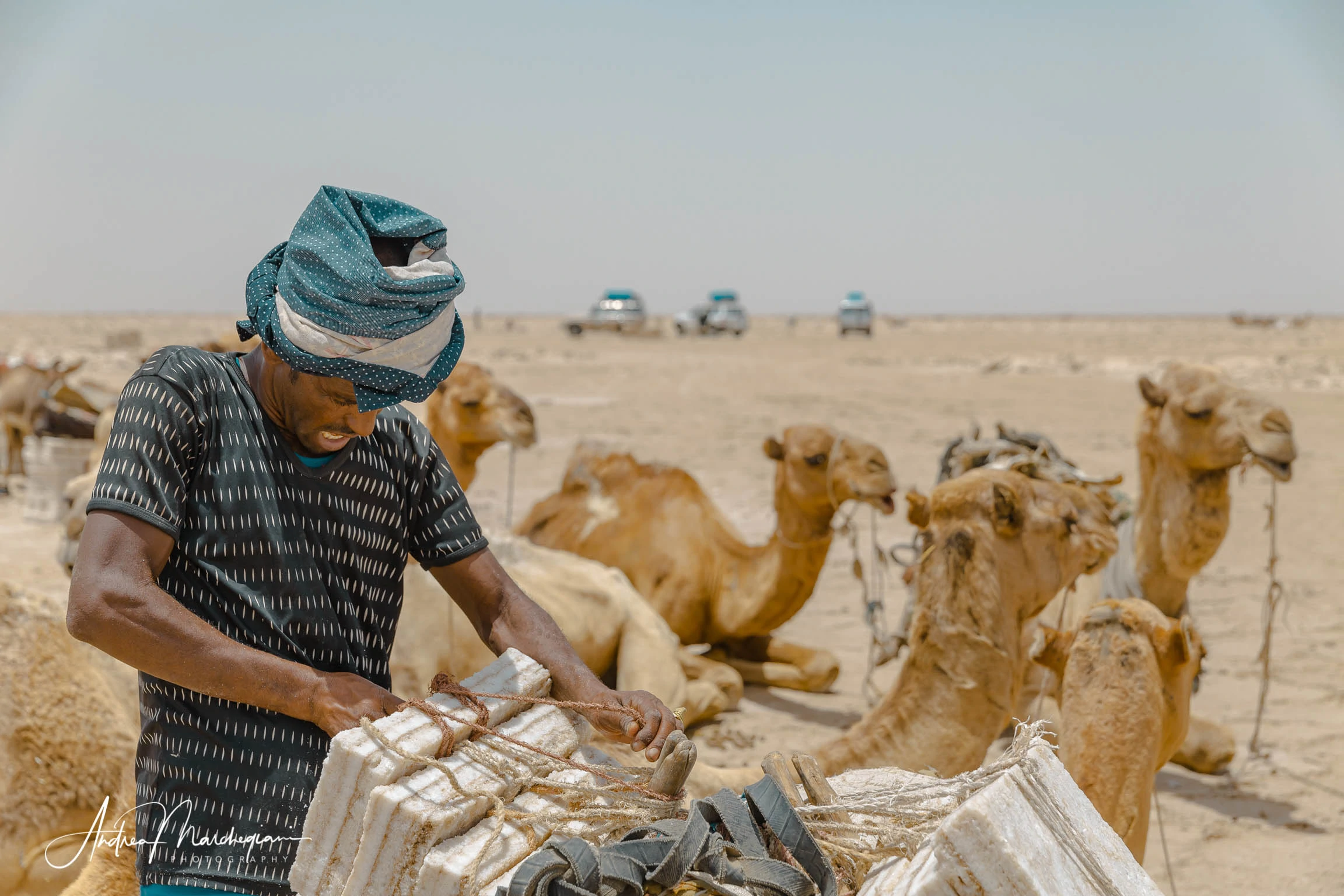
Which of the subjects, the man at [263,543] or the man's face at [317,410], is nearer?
the man at [263,543]

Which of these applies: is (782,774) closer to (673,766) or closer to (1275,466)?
(673,766)

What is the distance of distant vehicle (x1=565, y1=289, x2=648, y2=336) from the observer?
4731cm

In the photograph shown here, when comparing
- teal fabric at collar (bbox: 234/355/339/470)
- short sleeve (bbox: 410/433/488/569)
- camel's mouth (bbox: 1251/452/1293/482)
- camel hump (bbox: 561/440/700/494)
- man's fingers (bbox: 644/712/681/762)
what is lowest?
camel hump (bbox: 561/440/700/494)

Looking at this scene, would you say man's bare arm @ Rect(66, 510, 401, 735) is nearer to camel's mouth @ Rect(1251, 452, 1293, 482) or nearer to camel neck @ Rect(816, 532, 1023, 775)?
camel neck @ Rect(816, 532, 1023, 775)

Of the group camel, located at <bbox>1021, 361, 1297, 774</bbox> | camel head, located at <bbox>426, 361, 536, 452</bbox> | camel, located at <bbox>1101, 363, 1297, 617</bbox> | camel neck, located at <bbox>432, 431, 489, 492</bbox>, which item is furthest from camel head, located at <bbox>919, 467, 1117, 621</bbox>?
camel neck, located at <bbox>432, 431, 489, 492</bbox>

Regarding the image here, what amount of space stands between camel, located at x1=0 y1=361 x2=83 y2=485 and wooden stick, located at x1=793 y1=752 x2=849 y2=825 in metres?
11.2

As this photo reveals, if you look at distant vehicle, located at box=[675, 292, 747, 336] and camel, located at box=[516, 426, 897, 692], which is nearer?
camel, located at box=[516, 426, 897, 692]

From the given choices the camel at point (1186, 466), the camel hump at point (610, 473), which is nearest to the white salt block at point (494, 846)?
the camel at point (1186, 466)

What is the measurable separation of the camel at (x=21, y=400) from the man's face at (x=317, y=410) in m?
10.7

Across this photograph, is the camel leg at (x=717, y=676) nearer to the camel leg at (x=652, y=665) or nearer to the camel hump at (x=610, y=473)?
the camel leg at (x=652, y=665)

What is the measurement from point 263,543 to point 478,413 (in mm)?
5044

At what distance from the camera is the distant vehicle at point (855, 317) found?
50.2 meters

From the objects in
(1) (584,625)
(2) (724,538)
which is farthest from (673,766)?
(2) (724,538)

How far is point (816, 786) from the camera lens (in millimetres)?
1984
